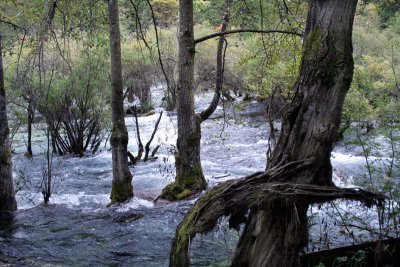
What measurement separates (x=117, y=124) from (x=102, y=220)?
198 cm

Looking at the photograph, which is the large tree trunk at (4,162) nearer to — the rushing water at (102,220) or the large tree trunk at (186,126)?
the rushing water at (102,220)

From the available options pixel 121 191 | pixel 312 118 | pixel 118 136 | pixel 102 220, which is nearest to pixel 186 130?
pixel 118 136

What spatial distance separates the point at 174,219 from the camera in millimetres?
8578

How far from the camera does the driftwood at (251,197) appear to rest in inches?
129

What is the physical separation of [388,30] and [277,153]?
2664 centimetres

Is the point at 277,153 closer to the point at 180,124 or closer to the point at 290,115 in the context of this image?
the point at 290,115

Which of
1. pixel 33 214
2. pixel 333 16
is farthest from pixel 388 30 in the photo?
pixel 333 16

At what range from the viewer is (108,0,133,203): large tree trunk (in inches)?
354

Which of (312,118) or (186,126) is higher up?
(312,118)

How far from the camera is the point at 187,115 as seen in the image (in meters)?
9.59

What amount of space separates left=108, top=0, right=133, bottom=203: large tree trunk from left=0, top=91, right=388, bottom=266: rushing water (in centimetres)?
37

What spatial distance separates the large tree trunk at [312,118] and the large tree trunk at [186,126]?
581 cm

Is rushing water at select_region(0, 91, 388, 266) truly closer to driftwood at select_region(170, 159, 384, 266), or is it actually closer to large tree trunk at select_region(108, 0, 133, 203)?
large tree trunk at select_region(108, 0, 133, 203)

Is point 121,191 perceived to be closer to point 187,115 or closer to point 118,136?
point 118,136
